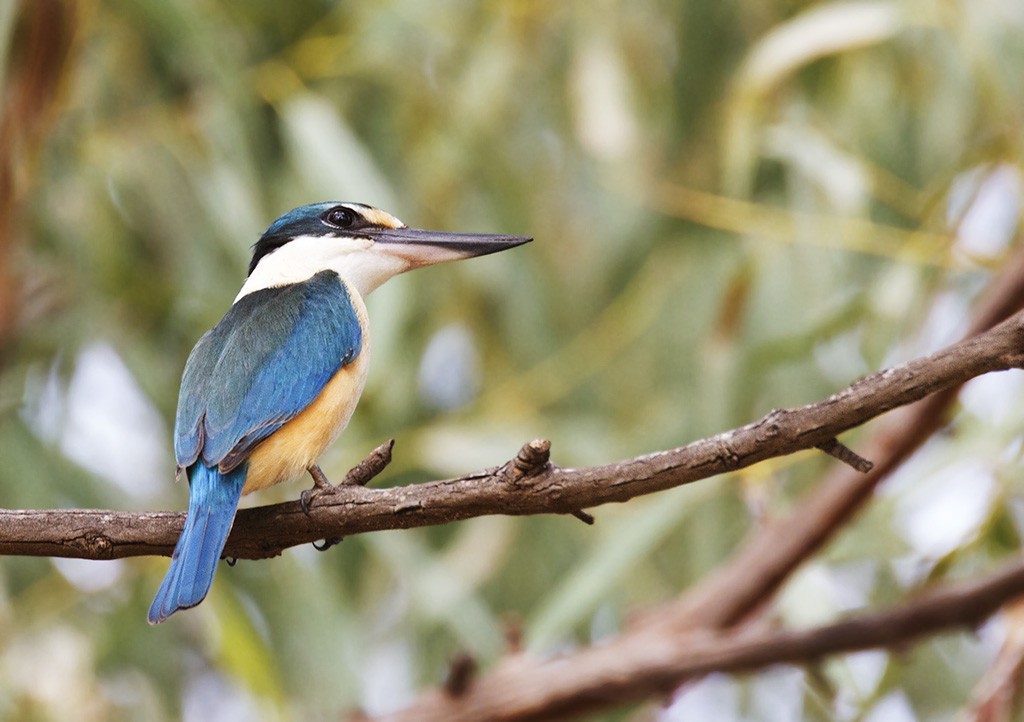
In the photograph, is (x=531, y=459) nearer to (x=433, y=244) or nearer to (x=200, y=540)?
(x=200, y=540)

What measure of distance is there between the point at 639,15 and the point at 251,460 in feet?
7.93

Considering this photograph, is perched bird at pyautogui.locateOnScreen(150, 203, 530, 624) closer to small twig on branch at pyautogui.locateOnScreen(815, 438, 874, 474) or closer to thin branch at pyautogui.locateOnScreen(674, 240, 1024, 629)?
small twig on branch at pyautogui.locateOnScreen(815, 438, 874, 474)

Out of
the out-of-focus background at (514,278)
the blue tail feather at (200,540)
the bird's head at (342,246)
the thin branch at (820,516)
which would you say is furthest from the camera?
the out-of-focus background at (514,278)

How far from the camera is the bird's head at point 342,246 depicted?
8.22 ft

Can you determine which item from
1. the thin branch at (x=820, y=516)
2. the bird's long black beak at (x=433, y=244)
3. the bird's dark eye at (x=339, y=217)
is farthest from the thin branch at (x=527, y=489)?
the thin branch at (x=820, y=516)

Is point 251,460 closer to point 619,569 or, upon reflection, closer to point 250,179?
point 619,569

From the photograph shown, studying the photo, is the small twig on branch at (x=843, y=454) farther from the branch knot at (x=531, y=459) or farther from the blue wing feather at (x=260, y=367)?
the blue wing feather at (x=260, y=367)

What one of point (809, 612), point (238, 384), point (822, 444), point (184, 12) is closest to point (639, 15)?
point (184, 12)

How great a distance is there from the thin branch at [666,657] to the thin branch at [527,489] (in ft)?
3.07

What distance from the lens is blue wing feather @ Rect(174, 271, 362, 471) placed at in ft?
6.90

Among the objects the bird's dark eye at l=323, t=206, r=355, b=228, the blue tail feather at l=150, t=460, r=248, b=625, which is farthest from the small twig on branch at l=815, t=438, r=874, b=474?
the bird's dark eye at l=323, t=206, r=355, b=228

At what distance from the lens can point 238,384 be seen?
7.21 ft

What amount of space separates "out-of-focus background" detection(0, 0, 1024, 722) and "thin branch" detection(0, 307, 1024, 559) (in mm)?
928

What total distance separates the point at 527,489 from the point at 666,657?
46.5 inches
